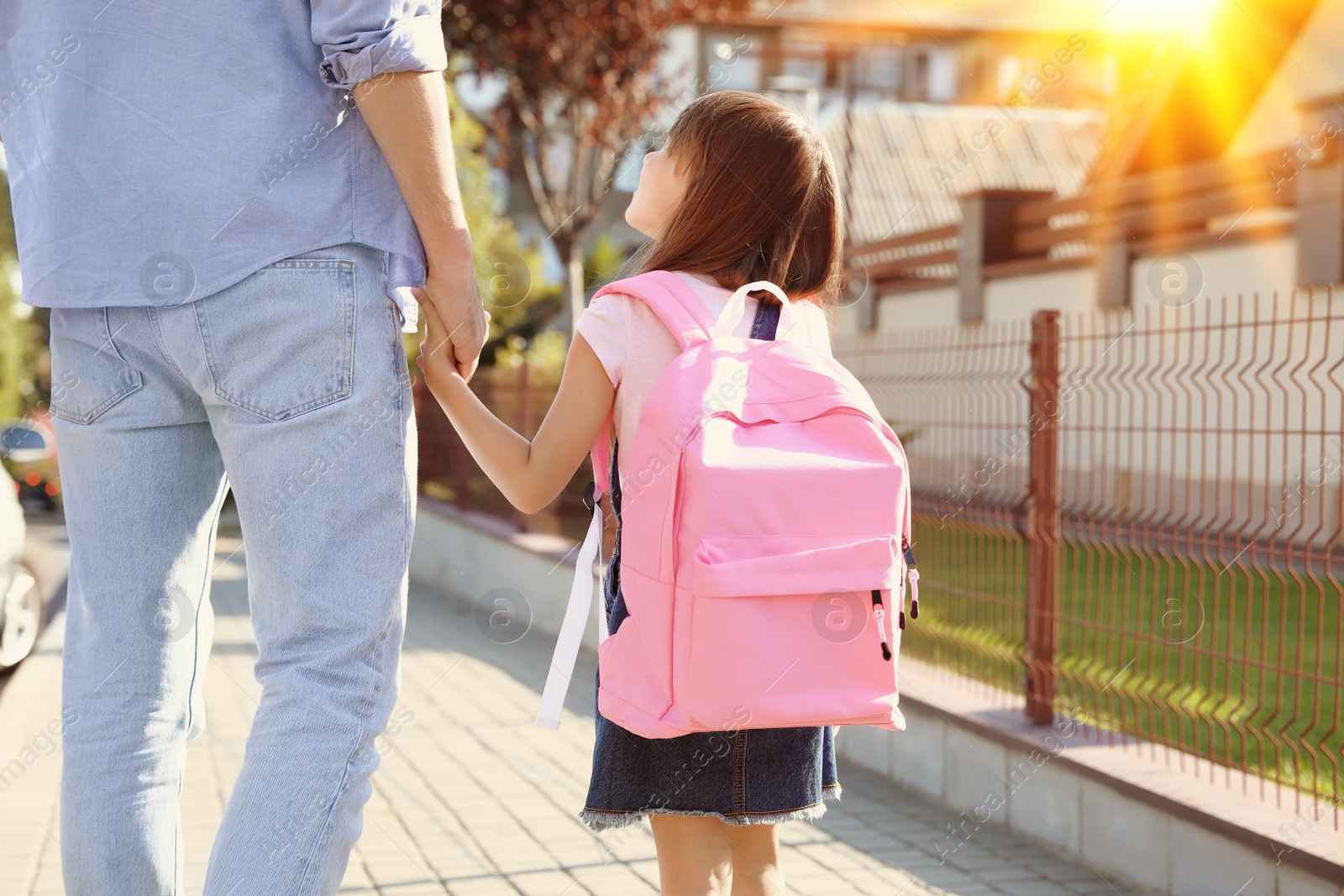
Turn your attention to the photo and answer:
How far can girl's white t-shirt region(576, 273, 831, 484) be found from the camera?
7.16 ft

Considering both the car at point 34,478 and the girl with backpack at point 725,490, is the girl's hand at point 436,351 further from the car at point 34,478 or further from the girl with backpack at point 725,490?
the car at point 34,478

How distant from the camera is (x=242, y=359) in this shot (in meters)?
1.88

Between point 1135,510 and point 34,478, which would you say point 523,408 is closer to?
point 1135,510

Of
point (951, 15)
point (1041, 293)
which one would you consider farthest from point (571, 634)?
point (951, 15)

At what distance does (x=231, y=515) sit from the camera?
58.6ft

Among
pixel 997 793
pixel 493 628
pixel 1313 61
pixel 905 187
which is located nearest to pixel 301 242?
pixel 997 793

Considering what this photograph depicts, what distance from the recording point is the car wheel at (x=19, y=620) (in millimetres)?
6637

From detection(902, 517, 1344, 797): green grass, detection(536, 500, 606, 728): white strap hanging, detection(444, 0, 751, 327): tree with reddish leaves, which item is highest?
detection(444, 0, 751, 327): tree with reddish leaves

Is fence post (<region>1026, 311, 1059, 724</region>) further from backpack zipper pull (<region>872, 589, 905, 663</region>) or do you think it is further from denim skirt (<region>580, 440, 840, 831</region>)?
backpack zipper pull (<region>872, 589, 905, 663</region>)

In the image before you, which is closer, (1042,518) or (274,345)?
(274,345)

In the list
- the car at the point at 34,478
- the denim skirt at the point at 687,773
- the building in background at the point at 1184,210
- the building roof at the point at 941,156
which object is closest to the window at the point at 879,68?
the building roof at the point at 941,156

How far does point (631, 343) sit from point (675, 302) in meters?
0.10

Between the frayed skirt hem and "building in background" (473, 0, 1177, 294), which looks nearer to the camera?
the frayed skirt hem

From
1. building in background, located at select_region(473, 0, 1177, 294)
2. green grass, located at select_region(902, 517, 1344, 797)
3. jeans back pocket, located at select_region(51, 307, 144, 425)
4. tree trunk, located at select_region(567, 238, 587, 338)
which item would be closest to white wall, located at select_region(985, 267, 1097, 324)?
tree trunk, located at select_region(567, 238, 587, 338)
